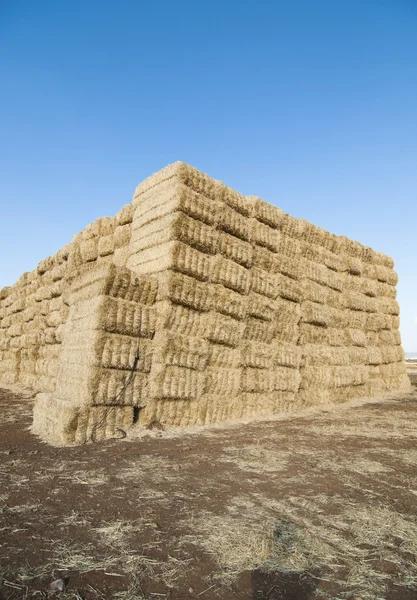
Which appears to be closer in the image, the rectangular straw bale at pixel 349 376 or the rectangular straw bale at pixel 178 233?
the rectangular straw bale at pixel 178 233

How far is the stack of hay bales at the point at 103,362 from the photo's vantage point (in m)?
6.16

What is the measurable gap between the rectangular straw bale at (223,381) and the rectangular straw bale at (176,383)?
0.67ft

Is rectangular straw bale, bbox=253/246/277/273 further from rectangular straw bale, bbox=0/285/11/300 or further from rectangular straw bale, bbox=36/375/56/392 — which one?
rectangular straw bale, bbox=0/285/11/300

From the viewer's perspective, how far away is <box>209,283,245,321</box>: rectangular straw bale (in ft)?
27.7

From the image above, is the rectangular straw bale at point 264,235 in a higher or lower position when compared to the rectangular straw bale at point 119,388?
higher

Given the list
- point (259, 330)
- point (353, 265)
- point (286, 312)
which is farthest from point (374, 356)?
point (259, 330)

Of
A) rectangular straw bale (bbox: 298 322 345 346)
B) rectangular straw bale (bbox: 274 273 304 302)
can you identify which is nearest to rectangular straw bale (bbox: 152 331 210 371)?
rectangular straw bale (bbox: 274 273 304 302)

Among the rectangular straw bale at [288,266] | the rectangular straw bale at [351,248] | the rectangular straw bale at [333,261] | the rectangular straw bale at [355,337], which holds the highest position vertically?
the rectangular straw bale at [351,248]

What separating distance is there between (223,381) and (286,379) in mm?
2249

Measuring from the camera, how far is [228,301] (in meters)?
8.67

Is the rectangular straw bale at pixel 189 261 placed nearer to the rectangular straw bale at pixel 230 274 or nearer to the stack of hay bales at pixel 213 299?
the stack of hay bales at pixel 213 299

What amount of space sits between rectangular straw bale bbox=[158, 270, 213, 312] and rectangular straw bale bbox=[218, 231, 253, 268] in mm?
1000

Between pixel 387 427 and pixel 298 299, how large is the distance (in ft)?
13.4

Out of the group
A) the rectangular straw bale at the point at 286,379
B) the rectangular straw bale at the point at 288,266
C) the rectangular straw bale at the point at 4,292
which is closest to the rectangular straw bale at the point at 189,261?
the rectangular straw bale at the point at 288,266
